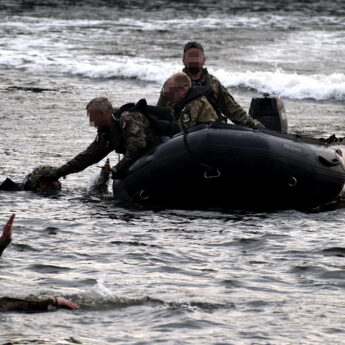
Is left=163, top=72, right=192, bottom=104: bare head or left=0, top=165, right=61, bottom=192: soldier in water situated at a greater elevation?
left=163, top=72, right=192, bottom=104: bare head

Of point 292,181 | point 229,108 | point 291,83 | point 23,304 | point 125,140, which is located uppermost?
point 229,108

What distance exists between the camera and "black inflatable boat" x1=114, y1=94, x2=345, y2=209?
374 inches

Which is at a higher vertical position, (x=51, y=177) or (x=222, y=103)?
(x=222, y=103)

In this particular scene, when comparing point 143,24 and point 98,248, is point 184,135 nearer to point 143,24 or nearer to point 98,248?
point 98,248

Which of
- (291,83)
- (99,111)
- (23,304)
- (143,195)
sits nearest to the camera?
(23,304)

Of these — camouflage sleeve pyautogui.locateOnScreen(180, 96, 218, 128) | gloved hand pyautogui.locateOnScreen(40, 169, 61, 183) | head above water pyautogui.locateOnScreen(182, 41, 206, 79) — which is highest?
head above water pyautogui.locateOnScreen(182, 41, 206, 79)

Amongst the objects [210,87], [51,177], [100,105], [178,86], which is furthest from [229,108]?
[51,177]

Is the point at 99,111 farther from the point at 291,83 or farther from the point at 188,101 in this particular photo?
the point at 291,83

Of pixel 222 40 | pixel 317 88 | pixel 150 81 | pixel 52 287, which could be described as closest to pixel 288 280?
pixel 52 287

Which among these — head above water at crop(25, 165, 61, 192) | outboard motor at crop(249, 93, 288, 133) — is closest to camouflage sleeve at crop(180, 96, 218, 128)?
outboard motor at crop(249, 93, 288, 133)

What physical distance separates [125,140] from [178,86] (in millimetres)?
730

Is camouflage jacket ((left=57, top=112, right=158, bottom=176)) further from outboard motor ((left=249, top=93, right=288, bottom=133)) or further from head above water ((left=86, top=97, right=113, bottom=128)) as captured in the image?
outboard motor ((left=249, top=93, right=288, bottom=133))

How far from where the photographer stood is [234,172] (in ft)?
31.4

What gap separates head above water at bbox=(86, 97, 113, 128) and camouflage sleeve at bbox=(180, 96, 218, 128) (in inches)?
28.3
